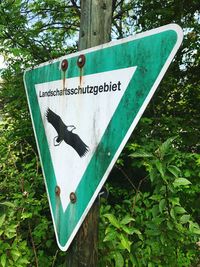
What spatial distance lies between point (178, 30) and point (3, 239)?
151 centimetres

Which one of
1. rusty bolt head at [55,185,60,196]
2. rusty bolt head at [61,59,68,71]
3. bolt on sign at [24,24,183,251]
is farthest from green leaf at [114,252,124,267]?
rusty bolt head at [61,59,68,71]

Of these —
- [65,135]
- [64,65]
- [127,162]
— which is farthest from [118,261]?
[127,162]

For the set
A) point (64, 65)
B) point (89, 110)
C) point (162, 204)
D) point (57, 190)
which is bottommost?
point (162, 204)

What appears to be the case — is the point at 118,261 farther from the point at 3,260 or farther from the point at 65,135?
the point at 65,135

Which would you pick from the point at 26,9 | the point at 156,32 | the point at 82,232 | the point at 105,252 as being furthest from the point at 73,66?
the point at 26,9

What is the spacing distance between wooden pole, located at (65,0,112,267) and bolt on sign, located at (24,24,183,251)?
0.09m

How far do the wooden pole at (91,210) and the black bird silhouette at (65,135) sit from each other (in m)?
0.25

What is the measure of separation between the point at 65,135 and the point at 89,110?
169 mm

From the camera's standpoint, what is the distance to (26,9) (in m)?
4.14

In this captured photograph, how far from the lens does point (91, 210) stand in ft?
4.03

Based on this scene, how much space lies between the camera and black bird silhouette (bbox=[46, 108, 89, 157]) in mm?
1097

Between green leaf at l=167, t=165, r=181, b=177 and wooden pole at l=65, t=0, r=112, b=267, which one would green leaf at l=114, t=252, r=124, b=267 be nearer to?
wooden pole at l=65, t=0, r=112, b=267

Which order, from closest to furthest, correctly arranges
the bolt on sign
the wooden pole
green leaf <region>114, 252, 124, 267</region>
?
1. the bolt on sign
2. the wooden pole
3. green leaf <region>114, 252, 124, 267</region>

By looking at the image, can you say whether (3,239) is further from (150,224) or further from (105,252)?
(150,224)
